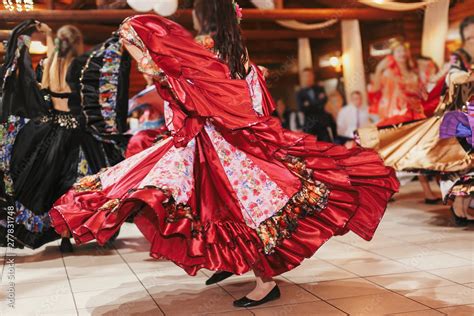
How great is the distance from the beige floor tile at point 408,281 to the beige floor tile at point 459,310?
340 millimetres

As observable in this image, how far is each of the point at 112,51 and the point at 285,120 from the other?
4.80 meters

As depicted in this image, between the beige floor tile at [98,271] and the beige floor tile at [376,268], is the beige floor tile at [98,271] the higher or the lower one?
the higher one

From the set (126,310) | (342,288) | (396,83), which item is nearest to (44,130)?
(126,310)

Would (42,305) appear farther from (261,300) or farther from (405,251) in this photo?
(405,251)

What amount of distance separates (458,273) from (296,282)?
0.79m

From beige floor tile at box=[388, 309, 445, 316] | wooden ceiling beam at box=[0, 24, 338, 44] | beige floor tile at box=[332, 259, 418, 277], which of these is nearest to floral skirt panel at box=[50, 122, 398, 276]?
beige floor tile at box=[388, 309, 445, 316]

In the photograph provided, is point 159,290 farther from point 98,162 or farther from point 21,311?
point 98,162

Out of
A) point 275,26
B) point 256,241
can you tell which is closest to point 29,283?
point 256,241

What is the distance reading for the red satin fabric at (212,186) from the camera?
2.61 m

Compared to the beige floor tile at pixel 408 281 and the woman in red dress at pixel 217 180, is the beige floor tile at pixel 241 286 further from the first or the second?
the beige floor tile at pixel 408 281

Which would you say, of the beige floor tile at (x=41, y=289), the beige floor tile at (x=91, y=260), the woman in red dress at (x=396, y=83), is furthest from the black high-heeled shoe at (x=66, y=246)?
the woman in red dress at (x=396, y=83)

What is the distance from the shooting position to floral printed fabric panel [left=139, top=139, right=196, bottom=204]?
2611 millimetres

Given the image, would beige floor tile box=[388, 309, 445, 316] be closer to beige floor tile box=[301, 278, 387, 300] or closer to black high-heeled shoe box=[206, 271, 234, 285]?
beige floor tile box=[301, 278, 387, 300]

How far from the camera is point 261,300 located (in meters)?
2.94
